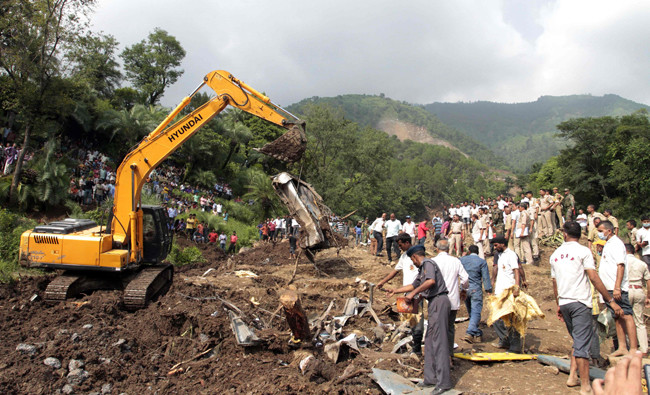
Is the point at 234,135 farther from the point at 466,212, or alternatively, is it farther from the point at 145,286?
the point at 145,286

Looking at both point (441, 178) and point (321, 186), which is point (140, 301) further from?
point (441, 178)

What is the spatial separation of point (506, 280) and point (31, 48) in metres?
18.7

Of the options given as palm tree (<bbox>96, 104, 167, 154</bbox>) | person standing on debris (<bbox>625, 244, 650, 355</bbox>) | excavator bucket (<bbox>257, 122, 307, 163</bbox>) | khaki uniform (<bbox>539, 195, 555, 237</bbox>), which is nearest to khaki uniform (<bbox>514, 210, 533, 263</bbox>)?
khaki uniform (<bbox>539, 195, 555, 237</bbox>)

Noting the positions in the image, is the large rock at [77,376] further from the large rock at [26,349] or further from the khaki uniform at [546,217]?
the khaki uniform at [546,217]

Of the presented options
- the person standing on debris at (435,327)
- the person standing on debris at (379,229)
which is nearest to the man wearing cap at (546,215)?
the person standing on debris at (379,229)

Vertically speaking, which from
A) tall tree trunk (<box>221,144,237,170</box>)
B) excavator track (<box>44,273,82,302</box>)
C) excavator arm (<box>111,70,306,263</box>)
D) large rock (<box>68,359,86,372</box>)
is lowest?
large rock (<box>68,359,86,372</box>)

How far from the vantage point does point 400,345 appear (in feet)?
22.3

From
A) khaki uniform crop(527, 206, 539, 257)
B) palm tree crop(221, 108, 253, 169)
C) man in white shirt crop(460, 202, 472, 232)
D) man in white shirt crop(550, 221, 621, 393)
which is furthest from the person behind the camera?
palm tree crop(221, 108, 253, 169)

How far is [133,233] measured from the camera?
29.5 feet

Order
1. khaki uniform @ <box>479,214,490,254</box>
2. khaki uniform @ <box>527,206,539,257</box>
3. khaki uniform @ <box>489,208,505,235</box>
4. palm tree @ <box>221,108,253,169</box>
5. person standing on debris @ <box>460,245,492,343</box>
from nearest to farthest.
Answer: person standing on debris @ <box>460,245,492,343</box>, khaki uniform @ <box>527,206,539,257</box>, khaki uniform @ <box>479,214,490,254</box>, khaki uniform @ <box>489,208,505,235</box>, palm tree @ <box>221,108,253,169</box>

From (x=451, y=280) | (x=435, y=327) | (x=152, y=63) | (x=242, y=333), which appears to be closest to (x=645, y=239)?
(x=451, y=280)

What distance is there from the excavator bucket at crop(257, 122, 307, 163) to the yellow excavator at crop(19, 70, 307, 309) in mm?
23

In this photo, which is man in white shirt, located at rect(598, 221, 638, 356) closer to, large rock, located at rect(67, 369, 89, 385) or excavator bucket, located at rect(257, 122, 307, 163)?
excavator bucket, located at rect(257, 122, 307, 163)

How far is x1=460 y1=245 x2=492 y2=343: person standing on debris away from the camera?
7.33 m
